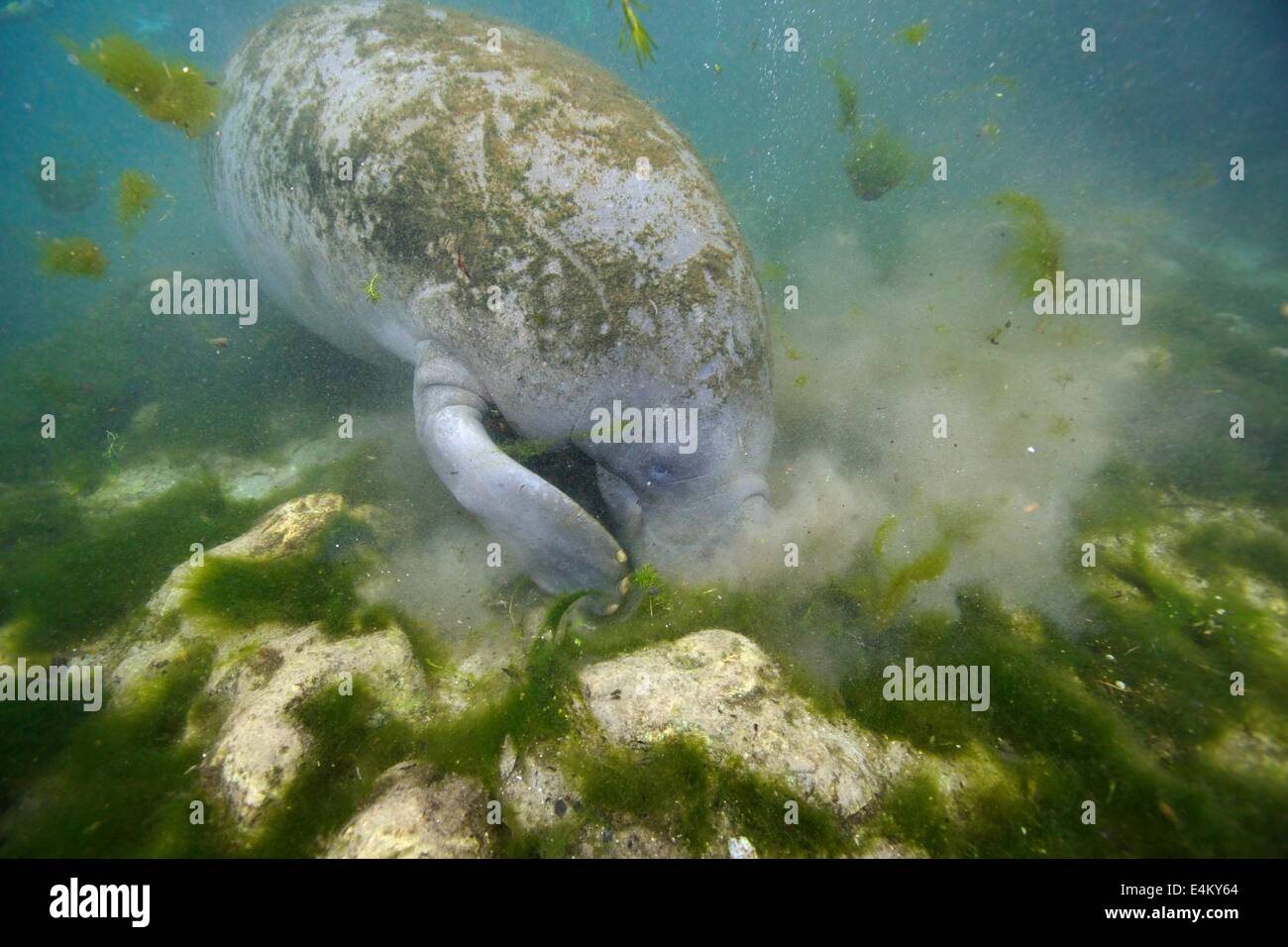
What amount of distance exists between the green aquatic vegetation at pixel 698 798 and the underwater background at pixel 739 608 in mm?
15

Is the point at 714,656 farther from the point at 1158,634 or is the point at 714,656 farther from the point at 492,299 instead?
the point at 1158,634

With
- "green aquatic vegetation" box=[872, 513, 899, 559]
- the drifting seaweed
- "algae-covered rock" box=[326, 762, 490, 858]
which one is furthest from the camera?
the drifting seaweed

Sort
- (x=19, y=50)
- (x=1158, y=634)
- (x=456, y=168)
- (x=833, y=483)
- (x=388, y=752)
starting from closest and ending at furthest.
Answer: (x=388, y=752) → (x=1158, y=634) → (x=456, y=168) → (x=833, y=483) → (x=19, y=50)

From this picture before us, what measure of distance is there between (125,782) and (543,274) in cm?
362

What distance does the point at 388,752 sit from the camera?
2.75 m

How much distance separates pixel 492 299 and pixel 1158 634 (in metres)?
4.97

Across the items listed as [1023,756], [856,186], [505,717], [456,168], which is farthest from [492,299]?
[856,186]

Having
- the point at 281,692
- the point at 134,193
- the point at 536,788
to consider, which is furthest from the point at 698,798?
the point at 134,193

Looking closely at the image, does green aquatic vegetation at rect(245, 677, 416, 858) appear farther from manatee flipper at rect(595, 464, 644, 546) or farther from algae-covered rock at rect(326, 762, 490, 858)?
manatee flipper at rect(595, 464, 644, 546)

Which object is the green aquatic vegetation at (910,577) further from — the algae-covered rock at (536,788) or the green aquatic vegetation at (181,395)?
the green aquatic vegetation at (181,395)

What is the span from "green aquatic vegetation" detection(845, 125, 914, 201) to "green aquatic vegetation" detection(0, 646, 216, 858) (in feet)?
39.4

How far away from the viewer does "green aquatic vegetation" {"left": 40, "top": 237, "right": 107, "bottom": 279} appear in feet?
25.7

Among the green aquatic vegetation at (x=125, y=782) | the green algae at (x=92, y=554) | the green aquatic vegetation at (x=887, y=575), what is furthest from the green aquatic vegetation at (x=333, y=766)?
the green aquatic vegetation at (x=887, y=575)

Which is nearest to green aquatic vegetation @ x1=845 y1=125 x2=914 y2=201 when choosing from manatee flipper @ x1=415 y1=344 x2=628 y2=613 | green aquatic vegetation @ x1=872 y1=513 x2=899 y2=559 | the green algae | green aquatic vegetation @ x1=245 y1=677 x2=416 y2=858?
green aquatic vegetation @ x1=872 y1=513 x2=899 y2=559
